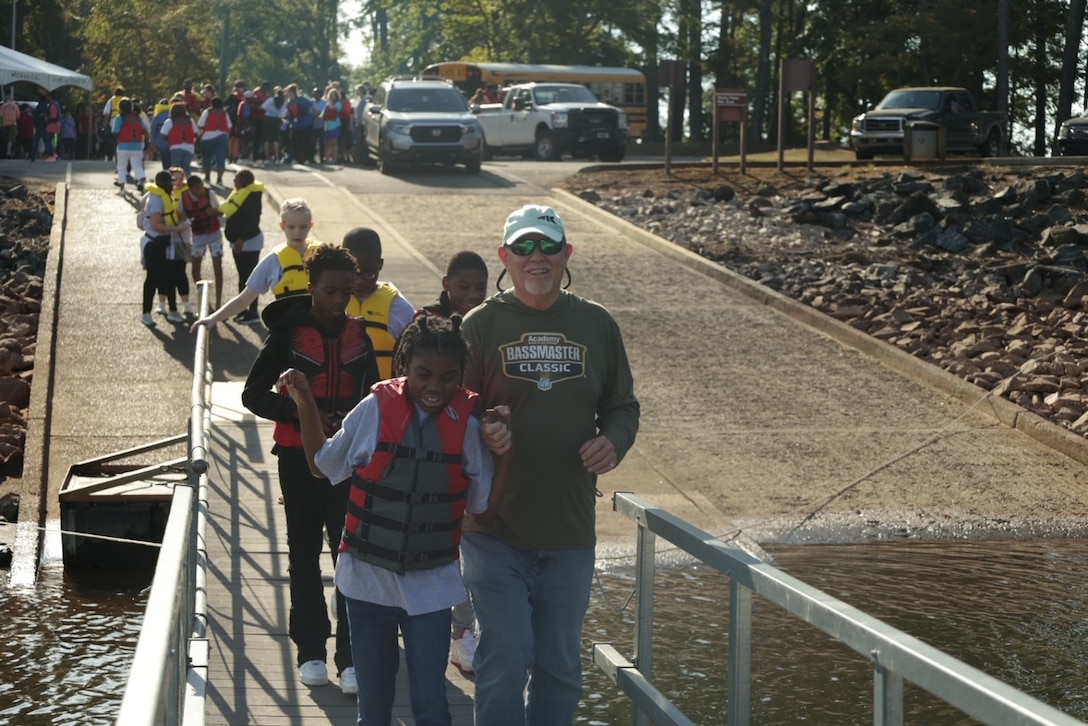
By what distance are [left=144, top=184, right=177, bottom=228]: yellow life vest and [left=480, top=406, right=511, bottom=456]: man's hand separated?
12396mm

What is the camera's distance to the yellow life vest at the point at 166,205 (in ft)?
54.6

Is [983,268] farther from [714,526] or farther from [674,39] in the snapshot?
[674,39]

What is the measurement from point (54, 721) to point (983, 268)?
15.5 m

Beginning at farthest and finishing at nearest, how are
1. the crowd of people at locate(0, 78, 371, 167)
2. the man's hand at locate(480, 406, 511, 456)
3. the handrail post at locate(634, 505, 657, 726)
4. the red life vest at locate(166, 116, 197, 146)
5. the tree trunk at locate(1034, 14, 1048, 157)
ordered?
the tree trunk at locate(1034, 14, 1048, 157)
the crowd of people at locate(0, 78, 371, 167)
the red life vest at locate(166, 116, 197, 146)
the handrail post at locate(634, 505, 657, 726)
the man's hand at locate(480, 406, 511, 456)

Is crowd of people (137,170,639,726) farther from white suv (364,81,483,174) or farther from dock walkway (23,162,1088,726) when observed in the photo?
white suv (364,81,483,174)

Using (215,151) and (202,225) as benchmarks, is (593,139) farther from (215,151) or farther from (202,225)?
(202,225)

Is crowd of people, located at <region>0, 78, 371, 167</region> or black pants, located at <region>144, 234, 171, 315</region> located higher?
crowd of people, located at <region>0, 78, 371, 167</region>

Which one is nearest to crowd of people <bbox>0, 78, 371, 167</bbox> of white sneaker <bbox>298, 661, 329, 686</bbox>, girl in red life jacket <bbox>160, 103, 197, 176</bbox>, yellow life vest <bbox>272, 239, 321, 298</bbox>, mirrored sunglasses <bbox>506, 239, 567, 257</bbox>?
girl in red life jacket <bbox>160, 103, 197, 176</bbox>

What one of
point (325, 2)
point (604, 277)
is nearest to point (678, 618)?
point (604, 277)

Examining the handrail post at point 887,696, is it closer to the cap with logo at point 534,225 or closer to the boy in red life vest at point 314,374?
the cap with logo at point 534,225

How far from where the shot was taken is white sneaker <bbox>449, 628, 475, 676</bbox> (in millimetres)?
6957

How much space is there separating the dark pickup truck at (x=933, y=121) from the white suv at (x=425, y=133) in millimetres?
8374

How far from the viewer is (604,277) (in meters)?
20.6

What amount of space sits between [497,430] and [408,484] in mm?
307
